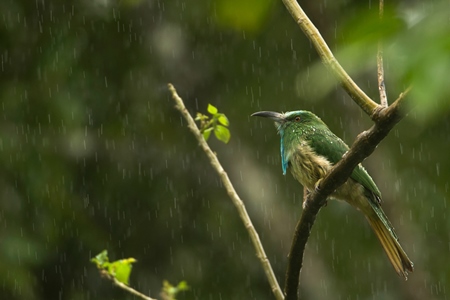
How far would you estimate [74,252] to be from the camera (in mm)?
5992

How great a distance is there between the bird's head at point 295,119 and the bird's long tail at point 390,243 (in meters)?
0.59

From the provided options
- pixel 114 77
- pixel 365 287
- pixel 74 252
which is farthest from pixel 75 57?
pixel 365 287

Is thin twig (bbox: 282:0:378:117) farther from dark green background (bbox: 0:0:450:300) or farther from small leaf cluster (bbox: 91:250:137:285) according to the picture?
→ dark green background (bbox: 0:0:450:300)

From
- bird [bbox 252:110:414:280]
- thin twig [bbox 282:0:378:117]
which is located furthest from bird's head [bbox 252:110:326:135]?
thin twig [bbox 282:0:378:117]

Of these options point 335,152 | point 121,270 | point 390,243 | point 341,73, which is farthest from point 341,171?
point 335,152

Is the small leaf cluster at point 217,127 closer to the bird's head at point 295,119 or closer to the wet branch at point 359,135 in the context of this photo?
the bird's head at point 295,119

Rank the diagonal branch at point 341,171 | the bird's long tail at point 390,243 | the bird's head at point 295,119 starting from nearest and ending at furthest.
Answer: the diagonal branch at point 341,171, the bird's long tail at point 390,243, the bird's head at point 295,119

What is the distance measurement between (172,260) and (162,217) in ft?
1.27

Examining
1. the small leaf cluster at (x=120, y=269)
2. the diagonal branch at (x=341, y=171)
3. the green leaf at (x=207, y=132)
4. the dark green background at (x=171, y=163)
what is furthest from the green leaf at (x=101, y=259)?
the dark green background at (x=171, y=163)

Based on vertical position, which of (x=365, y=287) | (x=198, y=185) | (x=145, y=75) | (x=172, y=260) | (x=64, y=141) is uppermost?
(x=145, y=75)

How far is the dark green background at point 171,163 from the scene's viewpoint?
224 inches

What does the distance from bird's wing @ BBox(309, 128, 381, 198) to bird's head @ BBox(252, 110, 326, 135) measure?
0.22 meters

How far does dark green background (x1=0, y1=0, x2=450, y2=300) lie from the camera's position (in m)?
5.70

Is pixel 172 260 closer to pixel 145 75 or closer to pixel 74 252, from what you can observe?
pixel 74 252
